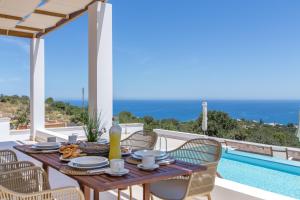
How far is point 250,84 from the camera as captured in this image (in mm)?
26812

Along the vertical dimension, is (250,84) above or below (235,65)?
below

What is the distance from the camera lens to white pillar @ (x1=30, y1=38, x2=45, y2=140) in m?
7.36

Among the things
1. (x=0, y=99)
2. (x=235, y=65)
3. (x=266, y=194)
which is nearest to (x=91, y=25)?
(x=266, y=194)

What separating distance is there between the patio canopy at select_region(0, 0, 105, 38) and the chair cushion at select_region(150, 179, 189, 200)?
2.92m

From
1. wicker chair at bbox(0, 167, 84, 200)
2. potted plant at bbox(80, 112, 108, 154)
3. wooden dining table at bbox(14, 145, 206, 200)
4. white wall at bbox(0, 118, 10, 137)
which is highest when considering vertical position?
potted plant at bbox(80, 112, 108, 154)

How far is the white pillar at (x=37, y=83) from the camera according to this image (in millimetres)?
7355

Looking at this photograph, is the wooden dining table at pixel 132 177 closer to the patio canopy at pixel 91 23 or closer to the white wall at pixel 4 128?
the patio canopy at pixel 91 23

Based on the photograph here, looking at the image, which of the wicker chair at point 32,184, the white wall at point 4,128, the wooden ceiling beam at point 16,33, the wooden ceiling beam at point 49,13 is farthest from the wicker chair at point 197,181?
the white wall at point 4,128

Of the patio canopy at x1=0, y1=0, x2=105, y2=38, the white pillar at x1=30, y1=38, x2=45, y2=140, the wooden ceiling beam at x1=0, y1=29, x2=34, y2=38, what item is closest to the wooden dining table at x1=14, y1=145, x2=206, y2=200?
the patio canopy at x1=0, y1=0, x2=105, y2=38

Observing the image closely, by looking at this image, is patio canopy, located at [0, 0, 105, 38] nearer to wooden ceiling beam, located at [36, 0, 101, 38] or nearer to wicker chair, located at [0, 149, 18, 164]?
wooden ceiling beam, located at [36, 0, 101, 38]

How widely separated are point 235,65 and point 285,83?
4.50 m

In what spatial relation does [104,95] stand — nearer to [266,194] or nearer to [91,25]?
[91,25]

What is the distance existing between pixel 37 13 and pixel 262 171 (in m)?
5.07

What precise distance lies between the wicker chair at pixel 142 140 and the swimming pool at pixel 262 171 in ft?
8.52
